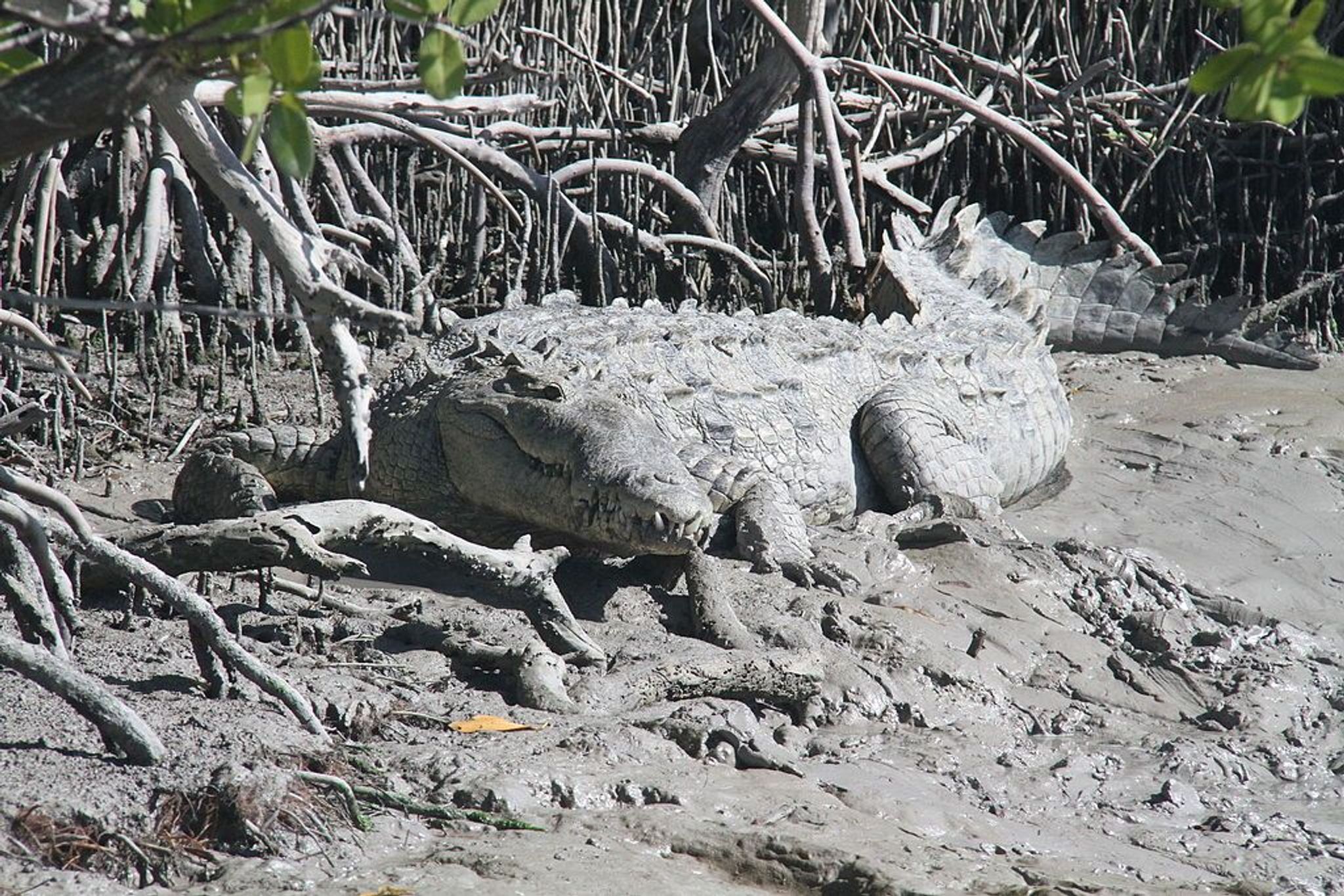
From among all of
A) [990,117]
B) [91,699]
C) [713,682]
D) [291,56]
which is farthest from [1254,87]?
[990,117]

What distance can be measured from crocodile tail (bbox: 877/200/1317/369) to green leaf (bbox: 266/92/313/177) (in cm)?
731

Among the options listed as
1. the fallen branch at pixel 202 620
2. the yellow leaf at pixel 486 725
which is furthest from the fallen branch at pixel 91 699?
the yellow leaf at pixel 486 725

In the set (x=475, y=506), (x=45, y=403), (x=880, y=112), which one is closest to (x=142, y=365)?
(x=45, y=403)

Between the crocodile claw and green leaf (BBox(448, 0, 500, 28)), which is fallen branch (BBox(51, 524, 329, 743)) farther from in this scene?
the crocodile claw

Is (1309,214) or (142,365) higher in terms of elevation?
(1309,214)

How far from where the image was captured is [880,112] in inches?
337

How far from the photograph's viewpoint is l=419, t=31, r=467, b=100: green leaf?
69.2 inches

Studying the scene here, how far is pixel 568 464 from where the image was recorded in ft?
15.6

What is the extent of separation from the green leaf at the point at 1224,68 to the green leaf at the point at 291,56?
1002 millimetres

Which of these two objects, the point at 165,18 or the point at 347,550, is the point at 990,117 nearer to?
the point at 347,550

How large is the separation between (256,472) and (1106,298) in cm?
576

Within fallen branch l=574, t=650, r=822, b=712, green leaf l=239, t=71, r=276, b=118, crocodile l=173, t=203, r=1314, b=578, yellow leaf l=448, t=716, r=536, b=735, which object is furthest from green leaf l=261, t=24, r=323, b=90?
crocodile l=173, t=203, r=1314, b=578

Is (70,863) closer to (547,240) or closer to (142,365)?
(142,365)

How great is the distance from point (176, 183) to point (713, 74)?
3463 millimetres
